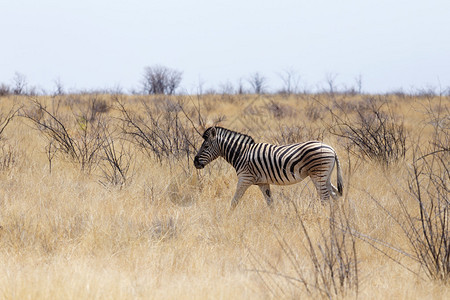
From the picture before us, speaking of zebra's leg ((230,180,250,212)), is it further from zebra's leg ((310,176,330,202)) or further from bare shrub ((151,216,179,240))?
bare shrub ((151,216,179,240))

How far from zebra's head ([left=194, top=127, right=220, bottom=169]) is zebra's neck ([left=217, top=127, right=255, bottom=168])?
6 centimetres

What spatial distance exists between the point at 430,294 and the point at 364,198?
2.61 meters

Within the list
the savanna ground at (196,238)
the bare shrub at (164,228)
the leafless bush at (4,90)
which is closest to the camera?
the savanna ground at (196,238)

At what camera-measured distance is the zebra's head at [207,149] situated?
6.14 m

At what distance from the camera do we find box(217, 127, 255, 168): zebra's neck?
607 cm

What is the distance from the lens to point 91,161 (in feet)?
26.1

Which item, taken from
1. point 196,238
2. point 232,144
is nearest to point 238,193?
point 232,144

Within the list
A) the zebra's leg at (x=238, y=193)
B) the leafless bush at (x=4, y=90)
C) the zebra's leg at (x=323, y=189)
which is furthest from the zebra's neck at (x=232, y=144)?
the leafless bush at (x=4, y=90)

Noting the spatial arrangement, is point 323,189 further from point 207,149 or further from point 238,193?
point 207,149

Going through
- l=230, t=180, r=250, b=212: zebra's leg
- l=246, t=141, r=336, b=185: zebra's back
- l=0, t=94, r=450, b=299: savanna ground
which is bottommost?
l=0, t=94, r=450, b=299: savanna ground

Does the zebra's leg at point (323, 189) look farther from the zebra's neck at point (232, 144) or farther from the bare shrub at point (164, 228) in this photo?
the bare shrub at point (164, 228)

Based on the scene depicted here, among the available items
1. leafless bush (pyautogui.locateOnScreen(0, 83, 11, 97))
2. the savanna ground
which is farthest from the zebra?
leafless bush (pyautogui.locateOnScreen(0, 83, 11, 97))

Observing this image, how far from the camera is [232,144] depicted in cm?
611

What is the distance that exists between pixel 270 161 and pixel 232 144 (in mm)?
533
